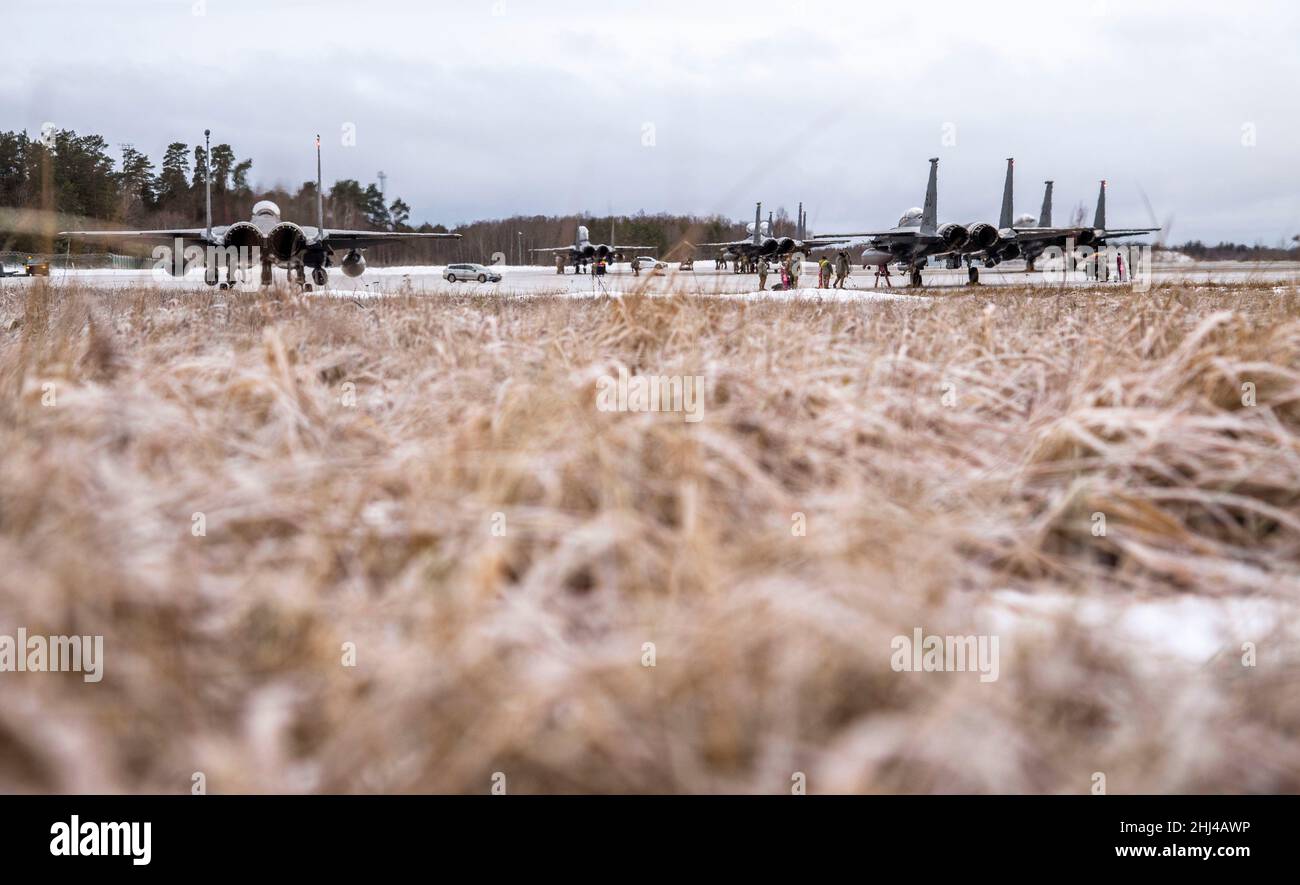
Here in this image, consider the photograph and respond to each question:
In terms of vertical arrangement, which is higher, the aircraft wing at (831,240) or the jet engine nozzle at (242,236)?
the aircraft wing at (831,240)

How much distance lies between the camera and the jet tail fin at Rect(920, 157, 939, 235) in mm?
33438

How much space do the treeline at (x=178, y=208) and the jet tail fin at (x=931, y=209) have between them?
22.3 ft

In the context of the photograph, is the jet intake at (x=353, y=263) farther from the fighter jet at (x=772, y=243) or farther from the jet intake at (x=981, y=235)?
the jet intake at (x=981, y=235)

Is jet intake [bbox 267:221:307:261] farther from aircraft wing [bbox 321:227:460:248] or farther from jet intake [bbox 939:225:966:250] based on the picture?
jet intake [bbox 939:225:966:250]

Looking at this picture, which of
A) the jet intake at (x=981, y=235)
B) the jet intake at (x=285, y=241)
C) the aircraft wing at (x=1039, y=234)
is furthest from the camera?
the aircraft wing at (x=1039, y=234)

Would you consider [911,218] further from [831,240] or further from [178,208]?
[178,208]

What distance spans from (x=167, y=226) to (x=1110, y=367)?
3849 cm

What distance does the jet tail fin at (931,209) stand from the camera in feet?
110

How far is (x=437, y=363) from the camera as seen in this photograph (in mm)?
3324

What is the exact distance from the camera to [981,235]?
33.9 m

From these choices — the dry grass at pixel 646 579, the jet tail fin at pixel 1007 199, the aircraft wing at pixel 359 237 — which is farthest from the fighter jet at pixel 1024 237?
the dry grass at pixel 646 579

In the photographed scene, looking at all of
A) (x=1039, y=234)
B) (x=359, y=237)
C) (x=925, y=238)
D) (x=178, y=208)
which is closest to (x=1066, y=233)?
(x=1039, y=234)
